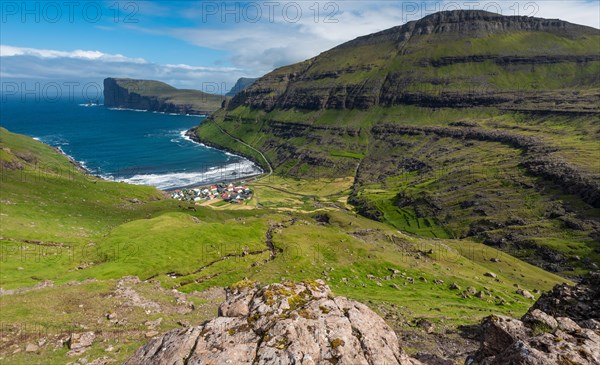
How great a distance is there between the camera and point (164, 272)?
57375 mm

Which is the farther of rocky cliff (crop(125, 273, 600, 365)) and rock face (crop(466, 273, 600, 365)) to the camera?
rocky cliff (crop(125, 273, 600, 365))

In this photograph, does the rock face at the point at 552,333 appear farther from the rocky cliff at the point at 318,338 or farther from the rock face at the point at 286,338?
the rock face at the point at 286,338

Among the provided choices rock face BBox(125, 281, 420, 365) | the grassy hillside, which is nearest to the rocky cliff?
rock face BBox(125, 281, 420, 365)

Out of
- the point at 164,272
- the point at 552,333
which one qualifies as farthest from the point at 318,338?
the point at 164,272

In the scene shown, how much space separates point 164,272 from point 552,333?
54509 millimetres

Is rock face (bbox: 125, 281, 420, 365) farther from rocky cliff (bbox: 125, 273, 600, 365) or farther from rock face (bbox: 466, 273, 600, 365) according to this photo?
rock face (bbox: 466, 273, 600, 365)

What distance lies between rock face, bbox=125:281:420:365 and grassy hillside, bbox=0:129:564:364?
43.6 ft

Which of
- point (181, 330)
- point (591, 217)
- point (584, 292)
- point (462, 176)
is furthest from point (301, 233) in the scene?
point (462, 176)

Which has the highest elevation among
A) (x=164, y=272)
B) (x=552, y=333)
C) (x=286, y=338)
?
(x=552, y=333)

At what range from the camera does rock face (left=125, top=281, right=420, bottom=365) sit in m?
15.8

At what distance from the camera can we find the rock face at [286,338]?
1580 cm

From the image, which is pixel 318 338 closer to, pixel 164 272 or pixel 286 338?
pixel 286 338

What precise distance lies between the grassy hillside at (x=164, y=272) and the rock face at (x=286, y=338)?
1329 centimetres

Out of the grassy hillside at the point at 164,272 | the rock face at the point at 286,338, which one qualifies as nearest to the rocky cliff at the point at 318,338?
the rock face at the point at 286,338
